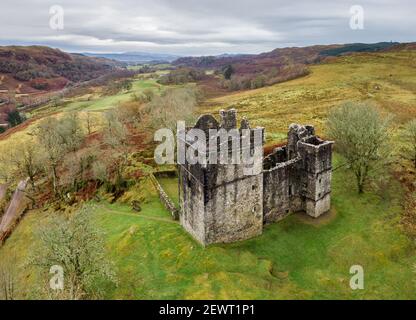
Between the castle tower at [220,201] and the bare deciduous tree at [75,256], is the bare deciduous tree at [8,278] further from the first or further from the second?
the castle tower at [220,201]

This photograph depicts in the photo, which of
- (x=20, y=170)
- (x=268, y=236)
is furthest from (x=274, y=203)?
(x=20, y=170)

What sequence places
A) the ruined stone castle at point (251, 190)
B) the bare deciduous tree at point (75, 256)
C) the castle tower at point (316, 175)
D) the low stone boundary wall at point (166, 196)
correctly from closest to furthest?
the bare deciduous tree at point (75, 256)
the ruined stone castle at point (251, 190)
the castle tower at point (316, 175)
the low stone boundary wall at point (166, 196)

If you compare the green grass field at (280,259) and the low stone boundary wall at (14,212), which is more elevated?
the green grass field at (280,259)

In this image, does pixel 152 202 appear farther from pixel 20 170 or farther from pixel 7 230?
pixel 20 170

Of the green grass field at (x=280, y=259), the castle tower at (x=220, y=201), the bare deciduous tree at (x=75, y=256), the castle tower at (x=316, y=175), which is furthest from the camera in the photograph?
the castle tower at (x=316, y=175)

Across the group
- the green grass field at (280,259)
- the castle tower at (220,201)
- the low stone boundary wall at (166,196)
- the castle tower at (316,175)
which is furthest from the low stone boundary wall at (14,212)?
the castle tower at (316,175)

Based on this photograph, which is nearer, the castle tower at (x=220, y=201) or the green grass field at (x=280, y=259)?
the green grass field at (x=280, y=259)
